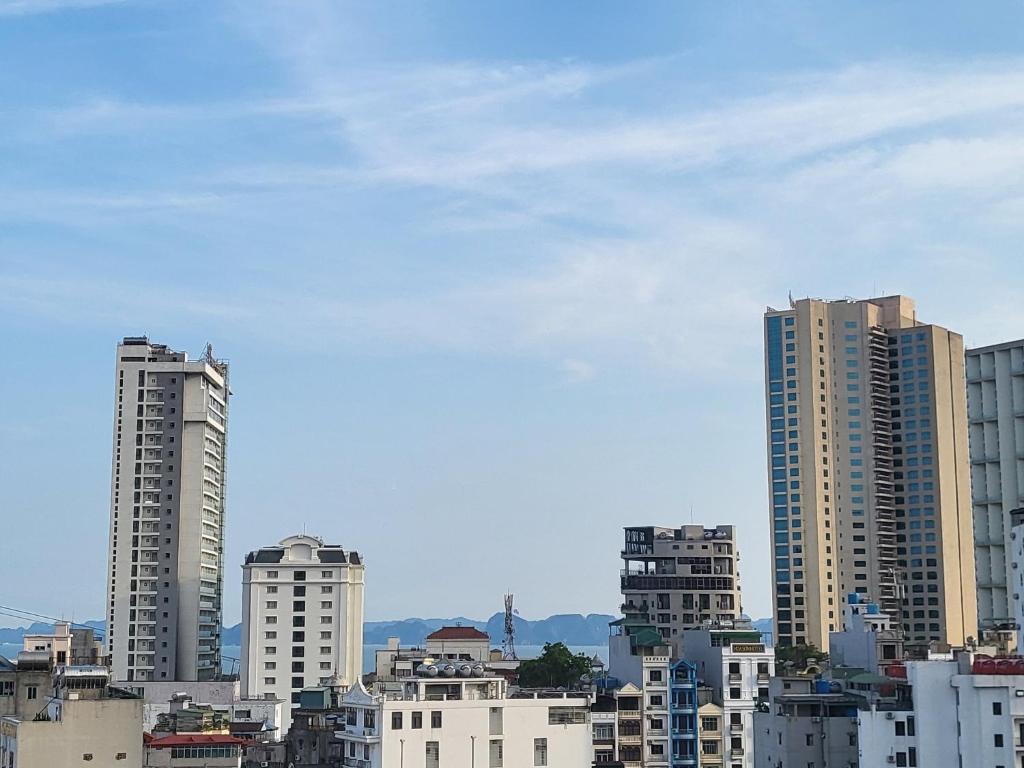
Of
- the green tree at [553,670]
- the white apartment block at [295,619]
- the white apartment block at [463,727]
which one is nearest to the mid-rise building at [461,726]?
the white apartment block at [463,727]

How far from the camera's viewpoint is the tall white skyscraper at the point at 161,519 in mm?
169875

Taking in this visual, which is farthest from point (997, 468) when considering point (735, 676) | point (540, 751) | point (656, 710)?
point (540, 751)

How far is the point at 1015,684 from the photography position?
81062mm

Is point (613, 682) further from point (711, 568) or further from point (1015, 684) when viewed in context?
point (711, 568)

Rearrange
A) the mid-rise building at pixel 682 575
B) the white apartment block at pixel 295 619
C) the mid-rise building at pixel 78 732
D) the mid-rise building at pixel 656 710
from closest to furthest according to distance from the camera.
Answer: the mid-rise building at pixel 78 732, the mid-rise building at pixel 656 710, the white apartment block at pixel 295 619, the mid-rise building at pixel 682 575

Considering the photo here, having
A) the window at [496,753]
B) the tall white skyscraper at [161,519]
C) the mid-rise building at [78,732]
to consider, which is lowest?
the window at [496,753]

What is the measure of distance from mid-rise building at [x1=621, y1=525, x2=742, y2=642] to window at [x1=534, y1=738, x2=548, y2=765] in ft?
267

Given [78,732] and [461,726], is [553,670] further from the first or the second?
[78,732]

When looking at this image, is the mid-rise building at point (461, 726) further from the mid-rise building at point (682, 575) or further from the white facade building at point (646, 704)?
the mid-rise building at point (682, 575)

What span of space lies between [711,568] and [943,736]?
86.9m

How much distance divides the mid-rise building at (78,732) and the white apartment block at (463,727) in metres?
14.7

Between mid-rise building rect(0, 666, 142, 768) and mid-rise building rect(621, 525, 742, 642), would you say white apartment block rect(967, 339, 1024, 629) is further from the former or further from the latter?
mid-rise building rect(0, 666, 142, 768)

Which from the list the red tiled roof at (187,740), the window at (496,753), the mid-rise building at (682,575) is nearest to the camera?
the red tiled roof at (187,740)

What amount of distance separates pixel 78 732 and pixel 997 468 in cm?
9577
